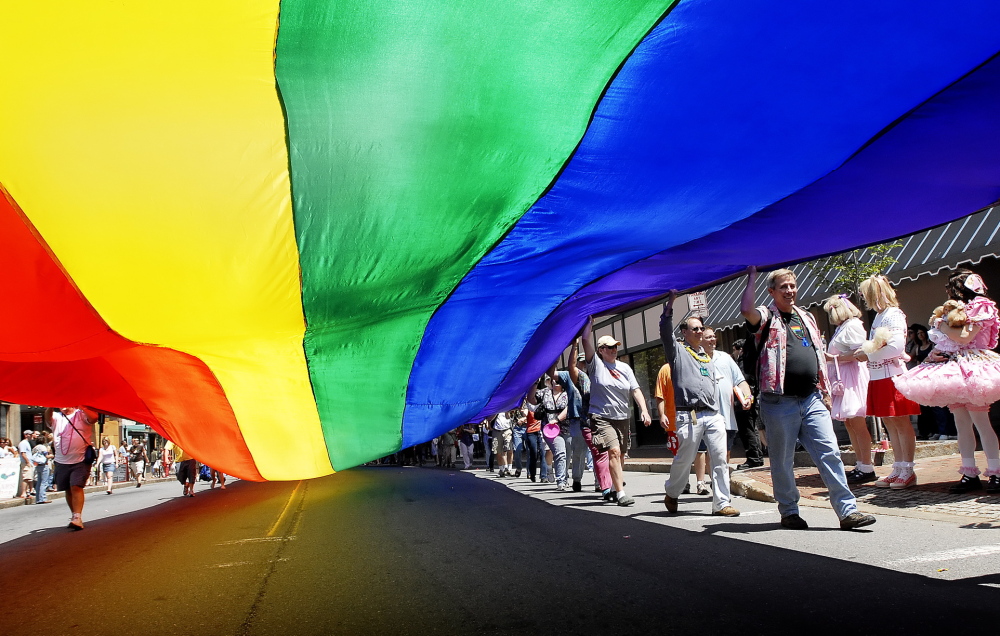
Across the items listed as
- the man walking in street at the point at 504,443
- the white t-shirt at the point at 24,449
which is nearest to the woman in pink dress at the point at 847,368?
the man walking in street at the point at 504,443

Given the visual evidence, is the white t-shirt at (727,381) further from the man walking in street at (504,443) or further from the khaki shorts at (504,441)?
the khaki shorts at (504,441)

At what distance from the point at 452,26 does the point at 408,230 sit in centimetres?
104

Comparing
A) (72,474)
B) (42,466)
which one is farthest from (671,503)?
(42,466)

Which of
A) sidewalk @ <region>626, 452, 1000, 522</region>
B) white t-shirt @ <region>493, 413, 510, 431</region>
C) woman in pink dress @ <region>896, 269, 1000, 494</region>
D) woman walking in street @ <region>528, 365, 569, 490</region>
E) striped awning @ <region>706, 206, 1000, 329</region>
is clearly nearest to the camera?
sidewalk @ <region>626, 452, 1000, 522</region>

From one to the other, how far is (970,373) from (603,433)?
3.74 metres

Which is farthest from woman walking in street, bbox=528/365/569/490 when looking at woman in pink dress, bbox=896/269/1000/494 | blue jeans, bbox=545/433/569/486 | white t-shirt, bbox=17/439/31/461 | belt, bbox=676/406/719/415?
white t-shirt, bbox=17/439/31/461

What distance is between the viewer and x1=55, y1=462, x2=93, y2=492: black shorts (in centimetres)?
948

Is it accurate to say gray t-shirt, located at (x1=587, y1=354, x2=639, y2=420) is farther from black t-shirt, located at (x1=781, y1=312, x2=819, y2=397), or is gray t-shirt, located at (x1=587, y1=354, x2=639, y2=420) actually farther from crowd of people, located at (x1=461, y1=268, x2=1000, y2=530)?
black t-shirt, located at (x1=781, y1=312, x2=819, y2=397)

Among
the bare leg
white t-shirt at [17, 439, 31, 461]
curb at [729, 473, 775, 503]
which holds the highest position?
white t-shirt at [17, 439, 31, 461]

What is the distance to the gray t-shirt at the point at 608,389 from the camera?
8.33 m

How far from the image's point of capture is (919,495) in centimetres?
655

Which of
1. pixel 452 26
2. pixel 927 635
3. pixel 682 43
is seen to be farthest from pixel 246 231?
pixel 927 635

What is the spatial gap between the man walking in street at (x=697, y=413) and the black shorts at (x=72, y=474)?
7.70 metres

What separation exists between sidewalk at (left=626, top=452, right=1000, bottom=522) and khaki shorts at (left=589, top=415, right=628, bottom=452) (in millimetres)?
1632
